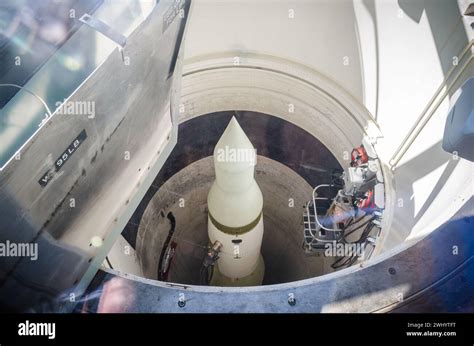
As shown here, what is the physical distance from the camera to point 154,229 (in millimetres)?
6418

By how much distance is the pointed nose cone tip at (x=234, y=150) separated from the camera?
400cm

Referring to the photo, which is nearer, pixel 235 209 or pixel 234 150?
pixel 234 150

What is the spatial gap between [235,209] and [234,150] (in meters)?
0.84

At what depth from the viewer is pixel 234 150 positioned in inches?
158

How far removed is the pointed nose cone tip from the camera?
400 centimetres

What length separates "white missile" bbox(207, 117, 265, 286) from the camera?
4.04 metres

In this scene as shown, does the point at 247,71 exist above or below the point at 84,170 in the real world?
above

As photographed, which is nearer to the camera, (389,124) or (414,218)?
(414,218)

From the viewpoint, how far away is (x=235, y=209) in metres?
4.61

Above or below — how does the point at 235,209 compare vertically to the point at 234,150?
below

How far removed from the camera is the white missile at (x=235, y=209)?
404cm

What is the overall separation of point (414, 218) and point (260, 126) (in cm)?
293
